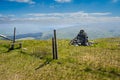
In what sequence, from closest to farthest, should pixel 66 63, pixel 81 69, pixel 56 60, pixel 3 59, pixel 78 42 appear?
1. pixel 81 69
2. pixel 66 63
3. pixel 56 60
4. pixel 3 59
5. pixel 78 42

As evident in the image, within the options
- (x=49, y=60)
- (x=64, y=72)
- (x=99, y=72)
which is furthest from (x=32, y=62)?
(x=99, y=72)

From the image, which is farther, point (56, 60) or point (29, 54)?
point (29, 54)

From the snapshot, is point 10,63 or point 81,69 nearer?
point 81,69

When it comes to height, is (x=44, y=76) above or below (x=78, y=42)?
below

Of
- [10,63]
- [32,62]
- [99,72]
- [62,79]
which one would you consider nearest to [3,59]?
[10,63]

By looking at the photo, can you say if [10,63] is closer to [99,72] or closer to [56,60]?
[56,60]

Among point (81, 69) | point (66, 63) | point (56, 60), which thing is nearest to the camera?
point (81, 69)

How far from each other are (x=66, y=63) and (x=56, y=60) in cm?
324

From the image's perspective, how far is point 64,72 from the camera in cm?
3306

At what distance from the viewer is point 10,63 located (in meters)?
41.9

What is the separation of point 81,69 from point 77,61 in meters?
4.89

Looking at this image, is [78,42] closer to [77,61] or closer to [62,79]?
[77,61]

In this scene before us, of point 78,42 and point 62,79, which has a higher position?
point 78,42

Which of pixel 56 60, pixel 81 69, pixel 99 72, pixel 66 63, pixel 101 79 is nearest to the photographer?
pixel 101 79
